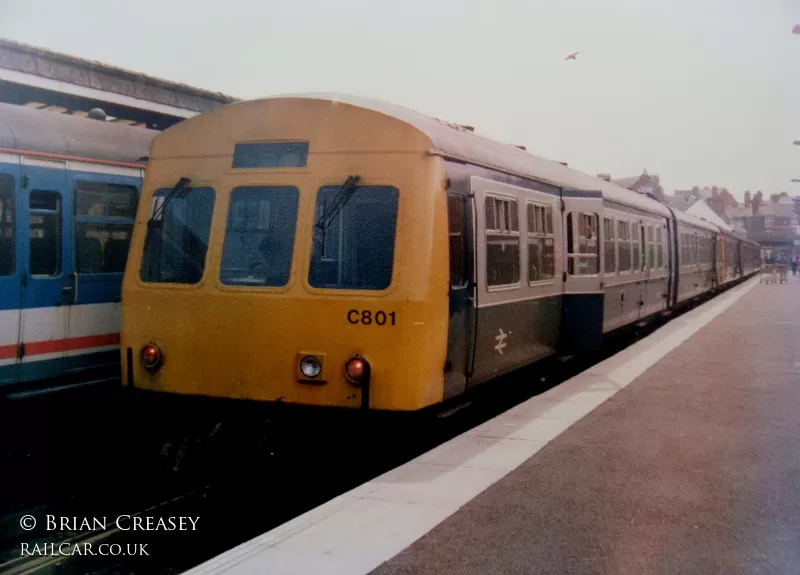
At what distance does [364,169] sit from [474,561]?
10.4ft

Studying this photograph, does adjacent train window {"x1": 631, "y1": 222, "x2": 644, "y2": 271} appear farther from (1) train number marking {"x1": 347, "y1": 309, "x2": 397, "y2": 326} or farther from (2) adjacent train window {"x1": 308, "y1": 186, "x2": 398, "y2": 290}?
(1) train number marking {"x1": 347, "y1": 309, "x2": 397, "y2": 326}

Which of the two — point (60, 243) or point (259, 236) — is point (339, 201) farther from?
point (60, 243)

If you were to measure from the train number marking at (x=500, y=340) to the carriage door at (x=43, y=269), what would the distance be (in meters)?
4.31

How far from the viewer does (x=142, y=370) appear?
22.3 ft

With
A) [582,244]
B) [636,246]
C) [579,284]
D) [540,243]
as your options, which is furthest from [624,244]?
[540,243]

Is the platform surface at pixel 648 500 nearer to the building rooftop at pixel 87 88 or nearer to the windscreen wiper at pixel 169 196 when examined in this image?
the windscreen wiper at pixel 169 196

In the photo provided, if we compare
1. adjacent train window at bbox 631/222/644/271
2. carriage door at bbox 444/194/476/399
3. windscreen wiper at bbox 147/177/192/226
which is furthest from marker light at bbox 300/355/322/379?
adjacent train window at bbox 631/222/644/271

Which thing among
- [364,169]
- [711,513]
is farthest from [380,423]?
[711,513]

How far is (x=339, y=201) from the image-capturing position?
6.43 m

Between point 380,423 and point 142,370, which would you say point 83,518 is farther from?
point 380,423

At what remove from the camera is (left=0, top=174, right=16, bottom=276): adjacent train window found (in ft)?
26.1

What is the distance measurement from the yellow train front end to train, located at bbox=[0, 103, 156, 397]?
1.40 meters

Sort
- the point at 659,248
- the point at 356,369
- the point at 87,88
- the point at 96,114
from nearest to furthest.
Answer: the point at 356,369 < the point at 96,114 < the point at 87,88 < the point at 659,248

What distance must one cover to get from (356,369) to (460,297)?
116cm
